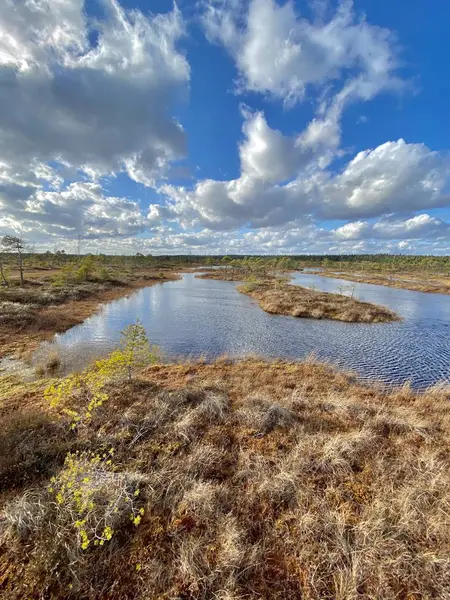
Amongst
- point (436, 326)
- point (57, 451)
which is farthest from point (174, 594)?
point (436, 326)

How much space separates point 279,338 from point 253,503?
1518cm

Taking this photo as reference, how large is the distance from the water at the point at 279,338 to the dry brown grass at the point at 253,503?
6.70 meters

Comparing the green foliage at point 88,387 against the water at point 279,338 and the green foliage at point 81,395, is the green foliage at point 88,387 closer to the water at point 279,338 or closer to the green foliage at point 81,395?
A: the green foliage at point 81,395

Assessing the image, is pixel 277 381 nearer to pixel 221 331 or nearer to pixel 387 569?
pixel 387 569

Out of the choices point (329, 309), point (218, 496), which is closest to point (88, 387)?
point (218, 496)

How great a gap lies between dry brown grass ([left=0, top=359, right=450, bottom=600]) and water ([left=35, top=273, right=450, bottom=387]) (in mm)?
6705

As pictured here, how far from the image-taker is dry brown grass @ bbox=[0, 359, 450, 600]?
3541 mm

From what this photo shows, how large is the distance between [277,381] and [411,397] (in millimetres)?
5583

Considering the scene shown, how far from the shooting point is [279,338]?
19469mm

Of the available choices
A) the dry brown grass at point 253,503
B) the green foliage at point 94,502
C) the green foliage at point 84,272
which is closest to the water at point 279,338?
the dry brown grass at point 253,503

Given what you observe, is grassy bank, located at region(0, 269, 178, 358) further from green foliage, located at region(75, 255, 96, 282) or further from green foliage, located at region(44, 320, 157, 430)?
green foliage, located at region(44, 320, 157, 430)

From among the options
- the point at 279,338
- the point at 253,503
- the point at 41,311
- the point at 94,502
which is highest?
the point at 94,502

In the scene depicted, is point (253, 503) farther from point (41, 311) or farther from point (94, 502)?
point (41, 311)

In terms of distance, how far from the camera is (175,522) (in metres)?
4.33
